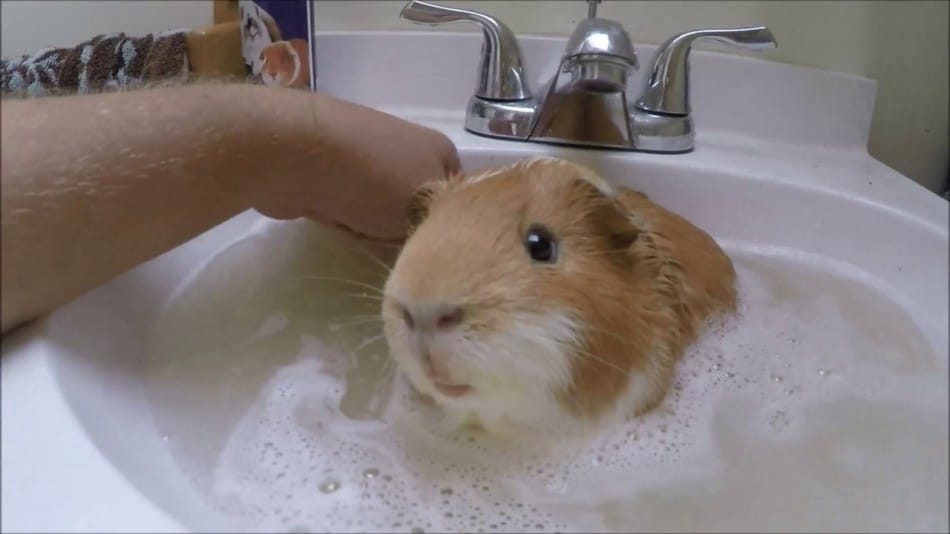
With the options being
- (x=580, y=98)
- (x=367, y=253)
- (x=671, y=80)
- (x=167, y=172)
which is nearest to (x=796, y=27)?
(x=671, y=80)

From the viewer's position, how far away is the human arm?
457mm

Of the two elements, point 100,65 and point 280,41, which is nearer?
point 100,65

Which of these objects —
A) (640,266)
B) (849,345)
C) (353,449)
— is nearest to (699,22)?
(640,266)

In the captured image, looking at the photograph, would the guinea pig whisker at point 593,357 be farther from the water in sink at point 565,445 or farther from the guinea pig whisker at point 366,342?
the guinea pig whisker at point 366,342

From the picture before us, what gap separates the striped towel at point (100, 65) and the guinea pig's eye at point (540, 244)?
0.32m

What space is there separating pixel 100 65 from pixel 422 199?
296 millimetres

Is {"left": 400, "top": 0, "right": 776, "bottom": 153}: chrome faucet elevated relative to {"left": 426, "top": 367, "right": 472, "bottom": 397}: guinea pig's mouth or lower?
elevated

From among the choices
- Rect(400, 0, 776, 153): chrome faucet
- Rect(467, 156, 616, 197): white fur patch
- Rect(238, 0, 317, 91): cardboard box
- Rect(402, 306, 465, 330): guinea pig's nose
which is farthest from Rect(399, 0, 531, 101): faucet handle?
Rect(402, 306, 465, 330): guinea pig's nose

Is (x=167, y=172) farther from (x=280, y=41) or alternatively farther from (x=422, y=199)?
(x=280, y=41)

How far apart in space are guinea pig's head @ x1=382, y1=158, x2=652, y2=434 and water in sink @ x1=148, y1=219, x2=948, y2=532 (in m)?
0.06

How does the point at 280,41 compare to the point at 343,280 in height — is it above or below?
above

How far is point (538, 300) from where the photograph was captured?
0.51m

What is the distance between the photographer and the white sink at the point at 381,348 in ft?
1.37

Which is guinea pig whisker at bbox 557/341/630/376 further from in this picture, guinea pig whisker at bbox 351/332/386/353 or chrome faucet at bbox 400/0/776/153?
chrome faucet at bbox 400/0/776/153
